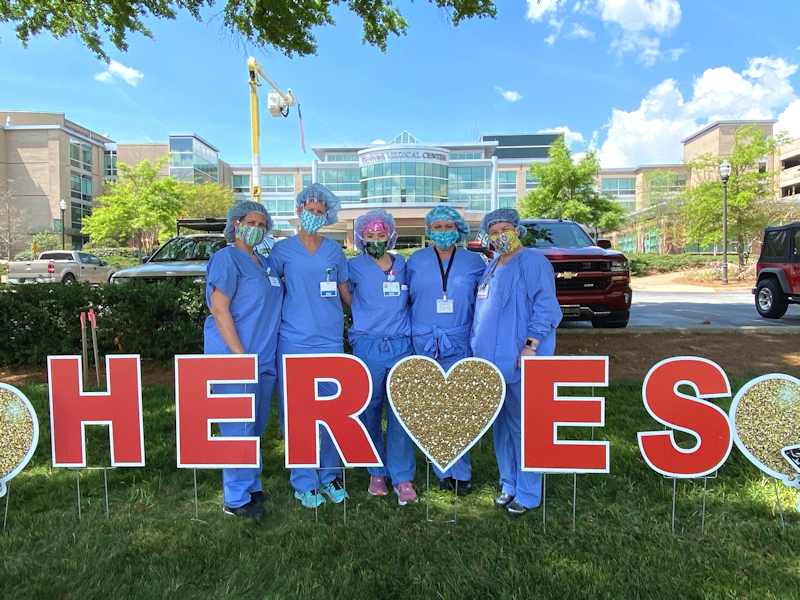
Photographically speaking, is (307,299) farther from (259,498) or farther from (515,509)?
(515,509)

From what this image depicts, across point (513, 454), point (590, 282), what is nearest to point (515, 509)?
point (513, 454)

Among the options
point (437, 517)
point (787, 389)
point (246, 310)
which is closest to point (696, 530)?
point (787, 389)

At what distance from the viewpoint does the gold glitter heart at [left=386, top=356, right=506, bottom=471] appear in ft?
9.82

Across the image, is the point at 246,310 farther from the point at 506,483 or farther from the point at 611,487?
the point at 611,487

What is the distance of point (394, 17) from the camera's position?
8.20m

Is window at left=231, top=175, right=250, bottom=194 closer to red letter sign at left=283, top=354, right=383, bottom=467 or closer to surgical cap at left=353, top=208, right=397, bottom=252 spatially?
surgical cap at left=353, top=208, right=397, bottom=252

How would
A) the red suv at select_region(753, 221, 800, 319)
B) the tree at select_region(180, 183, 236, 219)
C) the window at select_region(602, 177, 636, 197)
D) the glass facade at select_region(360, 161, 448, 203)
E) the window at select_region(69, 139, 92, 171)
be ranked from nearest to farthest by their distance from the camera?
the red suv at select_region(753, 221, 800, 319) → the tree at select_region(180, 183, 236, 219) → the glass facade at select_region(360, 161, 448, 203) → the window at select_region(69, 139, 92, 171) → the window at select_region(602, 177, 636, 197)

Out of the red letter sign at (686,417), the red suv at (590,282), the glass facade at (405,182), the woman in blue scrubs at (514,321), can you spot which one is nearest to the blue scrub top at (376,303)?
the woman in blue scrubs at (514,321)

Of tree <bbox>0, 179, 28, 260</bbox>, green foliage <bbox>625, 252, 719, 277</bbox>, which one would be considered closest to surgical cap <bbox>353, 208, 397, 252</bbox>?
green foliage <bbox>625, 252, 719, 277</bbox>

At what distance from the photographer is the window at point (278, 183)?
240ft

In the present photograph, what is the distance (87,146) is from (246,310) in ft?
238

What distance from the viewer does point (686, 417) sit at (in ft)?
9.21

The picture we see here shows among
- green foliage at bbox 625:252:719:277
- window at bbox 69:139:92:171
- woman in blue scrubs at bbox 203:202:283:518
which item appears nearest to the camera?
woman in blue scrubs at bbox 203:202:283:518

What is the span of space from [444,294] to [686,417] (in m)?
1.54
